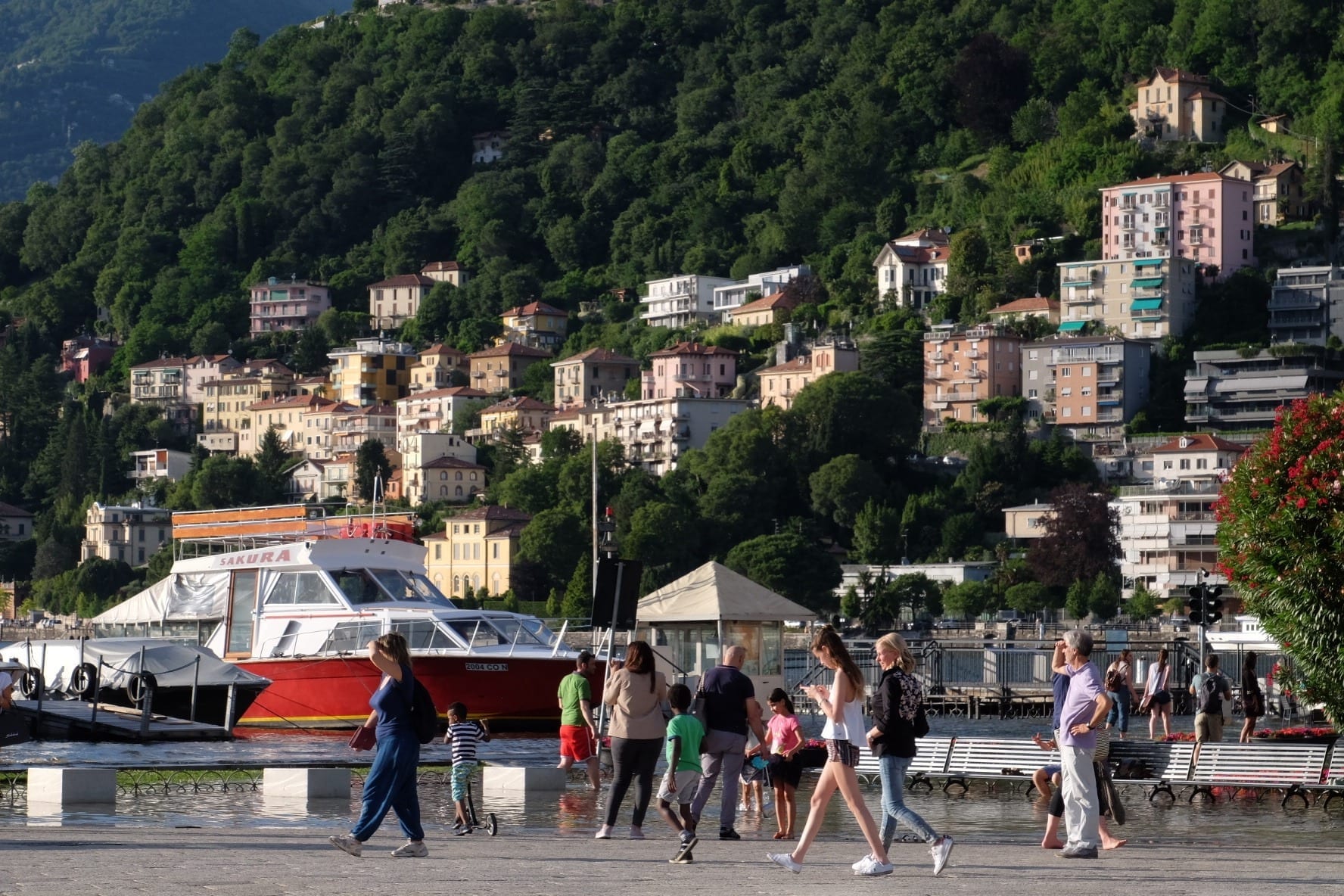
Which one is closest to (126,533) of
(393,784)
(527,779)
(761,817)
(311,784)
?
(527,779)

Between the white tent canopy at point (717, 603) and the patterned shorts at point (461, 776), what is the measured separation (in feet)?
48.9

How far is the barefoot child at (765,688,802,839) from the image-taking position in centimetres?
1734

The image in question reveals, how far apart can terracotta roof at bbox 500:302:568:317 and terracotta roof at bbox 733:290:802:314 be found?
53.6 ft

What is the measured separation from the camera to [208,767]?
22.9 meters

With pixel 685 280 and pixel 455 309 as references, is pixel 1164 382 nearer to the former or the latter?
pixel 685 280

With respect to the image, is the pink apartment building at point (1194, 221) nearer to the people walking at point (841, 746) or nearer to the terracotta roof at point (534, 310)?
the terracotta roof at point (534, 310)

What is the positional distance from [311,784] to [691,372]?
12227cm

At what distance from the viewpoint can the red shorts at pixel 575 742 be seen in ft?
70.0

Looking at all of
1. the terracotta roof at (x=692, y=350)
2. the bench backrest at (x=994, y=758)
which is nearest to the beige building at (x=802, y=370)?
the terracotta roof at (x=692, y=350)

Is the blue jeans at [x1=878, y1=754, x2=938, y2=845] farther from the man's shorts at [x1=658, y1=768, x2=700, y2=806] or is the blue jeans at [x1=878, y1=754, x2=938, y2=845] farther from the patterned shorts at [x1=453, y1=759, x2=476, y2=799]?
the patterned shorts at [x1=453, y1=759, x2=476, y2=799]

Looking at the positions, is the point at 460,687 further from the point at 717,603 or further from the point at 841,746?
the point at 841,746

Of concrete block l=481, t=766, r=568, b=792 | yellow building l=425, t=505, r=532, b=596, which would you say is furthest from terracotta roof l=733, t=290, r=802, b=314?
concrete block l=481, t=766, r=568, b=792

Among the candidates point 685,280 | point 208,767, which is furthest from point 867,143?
point 208,767

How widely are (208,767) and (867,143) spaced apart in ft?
457
